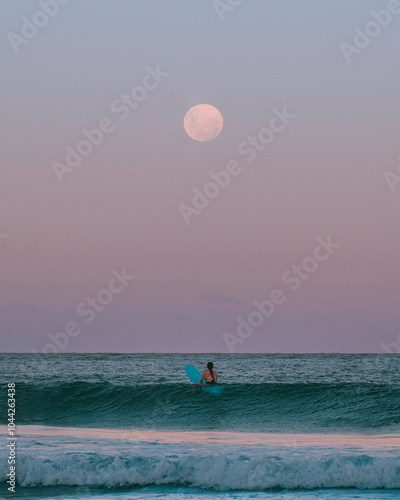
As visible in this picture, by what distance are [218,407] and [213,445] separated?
876 centimetres

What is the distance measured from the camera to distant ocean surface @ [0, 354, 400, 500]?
11734 mm

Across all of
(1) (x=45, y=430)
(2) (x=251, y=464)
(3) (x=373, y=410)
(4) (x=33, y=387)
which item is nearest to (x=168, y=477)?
(2) (x=251, y=464)

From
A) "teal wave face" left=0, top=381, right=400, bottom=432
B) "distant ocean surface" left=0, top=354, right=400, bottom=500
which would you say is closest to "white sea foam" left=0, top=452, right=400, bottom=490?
"distant ocean surface" left=0, top=354, right=400, bottom=500

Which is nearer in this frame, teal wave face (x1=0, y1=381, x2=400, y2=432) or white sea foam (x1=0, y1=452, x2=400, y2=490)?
white sea foam (x1=0, y1=452, x2=400, y2=490)

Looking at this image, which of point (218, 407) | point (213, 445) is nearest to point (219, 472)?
point (213, 445)

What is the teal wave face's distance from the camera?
2067 cm

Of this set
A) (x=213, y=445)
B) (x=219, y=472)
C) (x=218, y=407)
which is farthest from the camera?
(x=218, y=407)

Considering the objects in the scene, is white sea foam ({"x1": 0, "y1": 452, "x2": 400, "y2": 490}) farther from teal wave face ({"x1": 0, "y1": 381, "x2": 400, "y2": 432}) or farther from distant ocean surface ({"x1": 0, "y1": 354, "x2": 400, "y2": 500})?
teal wave face ({"x1": 0, "y1": 381, "x2": 400, "y2": 432})

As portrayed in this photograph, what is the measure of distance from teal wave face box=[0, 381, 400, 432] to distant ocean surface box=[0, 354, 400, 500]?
46 millimetres

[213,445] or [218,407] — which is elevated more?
[213,445]

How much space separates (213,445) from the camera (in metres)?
14.9

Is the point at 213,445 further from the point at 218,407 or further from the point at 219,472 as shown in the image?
the point at 218,407

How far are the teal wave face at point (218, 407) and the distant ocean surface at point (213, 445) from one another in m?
0.05

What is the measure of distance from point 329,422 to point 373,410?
6.99 ft
